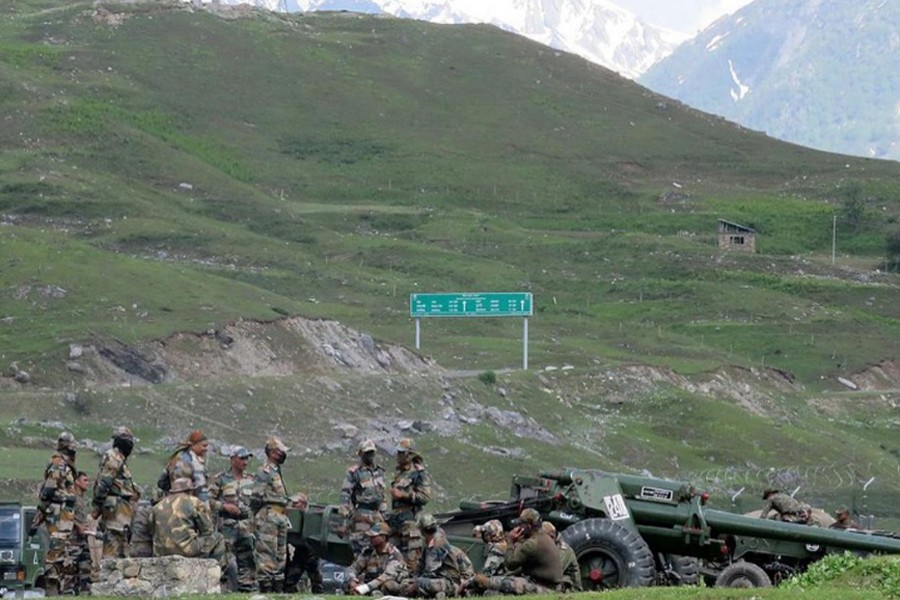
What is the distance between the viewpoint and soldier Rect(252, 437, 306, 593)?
3222cm

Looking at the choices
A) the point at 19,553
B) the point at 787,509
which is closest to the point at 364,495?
the point at 19,553

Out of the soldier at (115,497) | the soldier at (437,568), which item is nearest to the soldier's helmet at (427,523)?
the soldier at (437,568)

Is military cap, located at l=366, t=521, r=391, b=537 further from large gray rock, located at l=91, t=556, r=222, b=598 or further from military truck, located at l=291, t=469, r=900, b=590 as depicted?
large gray rock, located at l=91, t=556, r=222, b=598

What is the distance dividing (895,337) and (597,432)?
46088 mm

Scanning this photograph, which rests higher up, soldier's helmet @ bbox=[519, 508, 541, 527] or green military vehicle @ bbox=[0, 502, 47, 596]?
soldier's helmet @ bbox=[519, 508, 541, 527]

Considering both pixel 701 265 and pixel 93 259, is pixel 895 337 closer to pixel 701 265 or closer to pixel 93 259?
pixel 701 265

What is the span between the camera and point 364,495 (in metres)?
32.9

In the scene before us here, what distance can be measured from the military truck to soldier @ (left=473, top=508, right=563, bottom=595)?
460 cm

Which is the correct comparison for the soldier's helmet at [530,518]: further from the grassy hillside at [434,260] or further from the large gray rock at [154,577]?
the grassy hillside at [434,260]

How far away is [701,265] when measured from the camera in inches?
5487

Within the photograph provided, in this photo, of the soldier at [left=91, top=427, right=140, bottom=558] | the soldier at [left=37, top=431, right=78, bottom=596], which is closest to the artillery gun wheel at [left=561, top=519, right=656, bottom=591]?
the soldier at [left=91, top=427, right=140, bottom=558]

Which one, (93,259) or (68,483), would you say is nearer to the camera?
(68,483)

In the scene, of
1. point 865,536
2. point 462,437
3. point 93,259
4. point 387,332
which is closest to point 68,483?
point 865,536

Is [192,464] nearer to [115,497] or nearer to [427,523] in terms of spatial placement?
[115,497]
